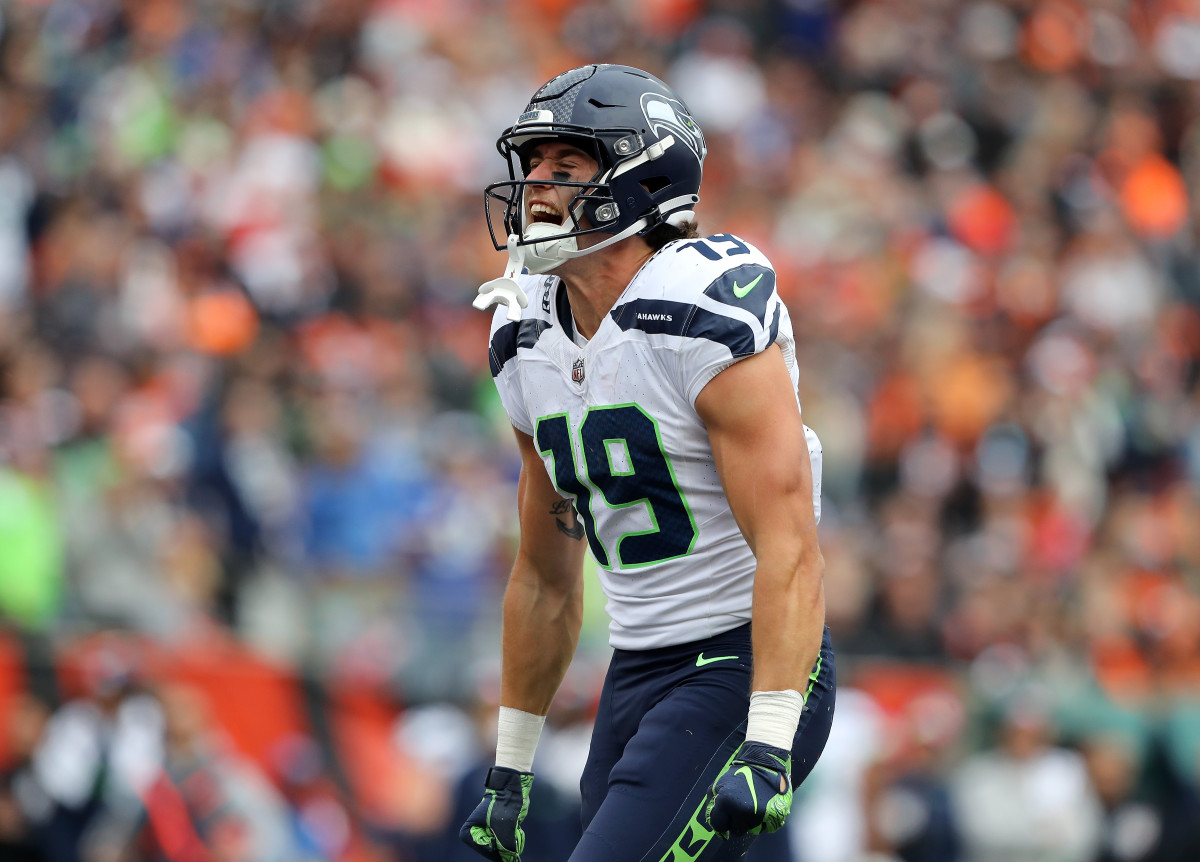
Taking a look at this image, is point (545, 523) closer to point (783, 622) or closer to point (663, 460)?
point (663, 460)

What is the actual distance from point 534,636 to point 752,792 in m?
1.05

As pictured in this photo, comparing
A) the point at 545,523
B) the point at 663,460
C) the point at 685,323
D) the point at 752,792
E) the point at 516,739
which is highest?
the point at 685,323

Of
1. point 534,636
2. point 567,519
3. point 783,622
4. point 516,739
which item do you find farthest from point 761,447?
point 516,739

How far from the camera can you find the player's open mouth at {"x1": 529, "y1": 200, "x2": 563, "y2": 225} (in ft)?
12.9

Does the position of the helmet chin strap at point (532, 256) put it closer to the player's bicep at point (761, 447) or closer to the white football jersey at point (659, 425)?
the white football jersey at point (659, 425)

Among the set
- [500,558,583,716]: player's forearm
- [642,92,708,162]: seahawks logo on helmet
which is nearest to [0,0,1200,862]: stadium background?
[500,558,583,716]: player's forearm

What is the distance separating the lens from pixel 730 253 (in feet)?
12.5

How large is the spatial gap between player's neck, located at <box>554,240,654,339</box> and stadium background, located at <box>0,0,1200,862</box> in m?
4.48

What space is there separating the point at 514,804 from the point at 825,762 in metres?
4.93

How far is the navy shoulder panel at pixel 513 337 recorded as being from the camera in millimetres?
4090

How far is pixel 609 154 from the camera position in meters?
3.89

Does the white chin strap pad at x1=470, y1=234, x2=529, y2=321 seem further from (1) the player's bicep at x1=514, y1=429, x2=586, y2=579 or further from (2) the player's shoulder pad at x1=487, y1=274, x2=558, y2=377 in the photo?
(1) the player's bicep at x1=514, y1=429, x2=586, y2=579

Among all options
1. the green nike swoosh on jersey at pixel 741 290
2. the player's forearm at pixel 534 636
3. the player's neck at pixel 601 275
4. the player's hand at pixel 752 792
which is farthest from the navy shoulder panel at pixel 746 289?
the player's forearm at pixel 534 636

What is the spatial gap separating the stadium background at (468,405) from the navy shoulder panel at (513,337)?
4.28 meters
